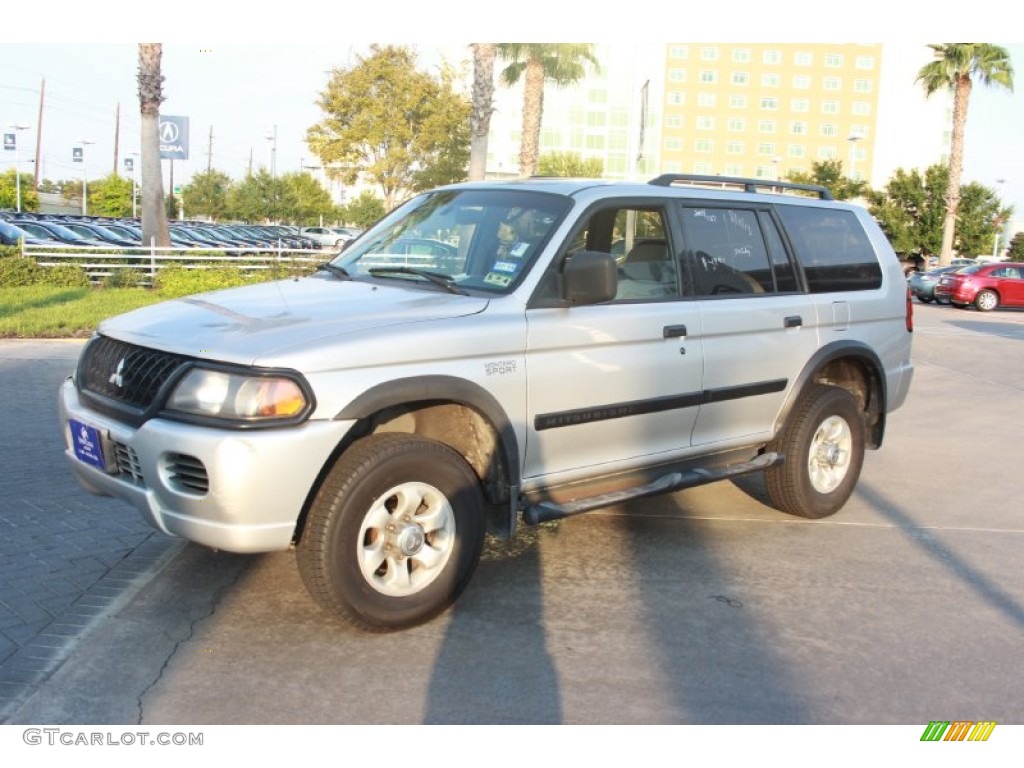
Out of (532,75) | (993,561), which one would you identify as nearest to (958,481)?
(993,561)

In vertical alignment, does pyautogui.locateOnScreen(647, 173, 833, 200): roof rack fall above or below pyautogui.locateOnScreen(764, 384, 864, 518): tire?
above

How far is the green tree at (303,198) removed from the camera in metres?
63.3

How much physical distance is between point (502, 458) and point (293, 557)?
1.37 meters

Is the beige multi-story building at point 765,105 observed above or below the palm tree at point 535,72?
above

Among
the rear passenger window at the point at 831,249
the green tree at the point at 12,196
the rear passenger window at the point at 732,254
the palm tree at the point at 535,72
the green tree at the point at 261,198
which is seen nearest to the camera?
the rear passenger window at the point at 732,254

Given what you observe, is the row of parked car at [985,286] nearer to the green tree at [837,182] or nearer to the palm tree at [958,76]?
the palm tree at [958,76]

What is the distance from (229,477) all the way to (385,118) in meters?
29.9

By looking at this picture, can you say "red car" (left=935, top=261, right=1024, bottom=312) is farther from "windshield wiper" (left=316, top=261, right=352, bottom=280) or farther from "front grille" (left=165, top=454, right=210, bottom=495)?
"front grille" (left=165, top=454, right=210, bottom=495)

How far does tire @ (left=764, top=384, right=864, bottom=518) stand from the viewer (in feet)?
18.7

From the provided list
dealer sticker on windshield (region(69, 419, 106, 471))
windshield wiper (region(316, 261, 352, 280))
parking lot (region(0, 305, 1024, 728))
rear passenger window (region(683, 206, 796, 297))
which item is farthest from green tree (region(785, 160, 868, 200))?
dealer sticker on windshield (region(69, 419, 106, 471))

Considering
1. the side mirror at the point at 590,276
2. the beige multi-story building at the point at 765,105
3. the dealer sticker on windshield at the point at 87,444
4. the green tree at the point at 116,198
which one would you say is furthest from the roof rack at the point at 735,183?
the beige multi-story building at the point at 765,105

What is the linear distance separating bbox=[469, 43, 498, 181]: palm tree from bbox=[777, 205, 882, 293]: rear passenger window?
14.0 meters

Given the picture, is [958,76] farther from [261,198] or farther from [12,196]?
[12,196]

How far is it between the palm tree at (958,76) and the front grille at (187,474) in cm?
3802
